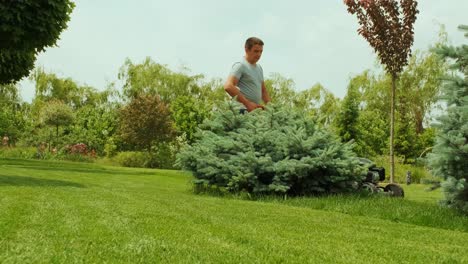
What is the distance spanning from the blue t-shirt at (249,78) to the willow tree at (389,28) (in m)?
10.2

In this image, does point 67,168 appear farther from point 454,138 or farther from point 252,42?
point 454,138

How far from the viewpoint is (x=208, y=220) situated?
5855mm

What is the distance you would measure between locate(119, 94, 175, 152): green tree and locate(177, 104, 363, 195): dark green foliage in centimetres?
2133

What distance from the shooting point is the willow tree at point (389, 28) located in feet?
→ 65.7

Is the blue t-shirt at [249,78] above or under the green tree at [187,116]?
under

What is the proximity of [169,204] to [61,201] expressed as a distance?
4.58ft

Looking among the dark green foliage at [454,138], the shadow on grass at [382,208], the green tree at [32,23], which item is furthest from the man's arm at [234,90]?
the green tree at [32,23]

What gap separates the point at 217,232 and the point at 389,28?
54.8 ft

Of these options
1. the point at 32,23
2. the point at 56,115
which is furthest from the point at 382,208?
the point at 56,115

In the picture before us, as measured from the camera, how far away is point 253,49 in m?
10.8

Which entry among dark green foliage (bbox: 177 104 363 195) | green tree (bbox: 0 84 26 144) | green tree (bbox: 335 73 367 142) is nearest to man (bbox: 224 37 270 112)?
dark green foliage (bbox: 177 104 363 195)

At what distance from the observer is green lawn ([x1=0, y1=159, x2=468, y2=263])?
13.0 ft

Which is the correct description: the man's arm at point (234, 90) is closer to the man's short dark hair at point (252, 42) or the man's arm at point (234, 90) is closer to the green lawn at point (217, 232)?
the man's short dark hair at point (252, 42)

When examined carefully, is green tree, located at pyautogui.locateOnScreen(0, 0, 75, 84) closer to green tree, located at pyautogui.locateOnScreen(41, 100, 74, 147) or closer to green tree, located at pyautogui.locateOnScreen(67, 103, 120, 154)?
green tree, located at pyautogui.locateOnScreen(41, 100, 74, 147)
